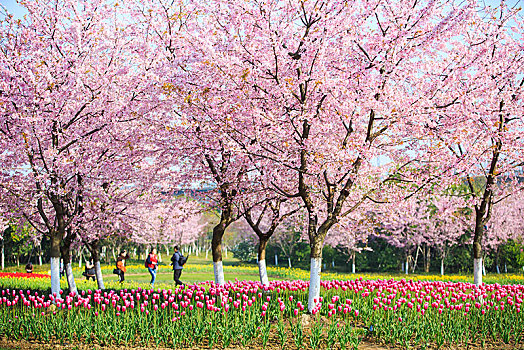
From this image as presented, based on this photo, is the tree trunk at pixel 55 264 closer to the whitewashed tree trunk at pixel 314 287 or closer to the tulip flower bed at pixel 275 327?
the tulip flower bed at pixel 275 327

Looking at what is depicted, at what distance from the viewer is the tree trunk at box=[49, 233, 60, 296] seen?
34.9 feet

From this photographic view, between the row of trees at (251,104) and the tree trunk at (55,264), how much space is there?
1.3 inches

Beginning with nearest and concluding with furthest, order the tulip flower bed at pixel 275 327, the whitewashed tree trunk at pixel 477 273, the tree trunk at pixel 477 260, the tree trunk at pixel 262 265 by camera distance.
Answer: the tulip flower bed at pixel 275 327 → the whitewashed tree trunk at pixel 477 273 → the tree trunk at pixel 477 260 → the tree trunk at pixel 262 265

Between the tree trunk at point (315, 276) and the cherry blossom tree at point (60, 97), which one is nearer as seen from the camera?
the tree trunk at point (315, 276)

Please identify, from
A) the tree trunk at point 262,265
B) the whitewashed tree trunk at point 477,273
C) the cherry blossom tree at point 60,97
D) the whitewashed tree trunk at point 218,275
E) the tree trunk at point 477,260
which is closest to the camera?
the cherry blossom tree at point 60,97

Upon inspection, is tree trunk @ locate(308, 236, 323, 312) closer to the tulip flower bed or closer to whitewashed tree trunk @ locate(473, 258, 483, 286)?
the tulip flower bed

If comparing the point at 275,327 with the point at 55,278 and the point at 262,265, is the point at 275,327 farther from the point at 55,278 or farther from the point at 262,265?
the point at 55,278

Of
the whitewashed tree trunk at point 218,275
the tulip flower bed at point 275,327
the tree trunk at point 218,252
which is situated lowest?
the tulip flower bed at point 275,327

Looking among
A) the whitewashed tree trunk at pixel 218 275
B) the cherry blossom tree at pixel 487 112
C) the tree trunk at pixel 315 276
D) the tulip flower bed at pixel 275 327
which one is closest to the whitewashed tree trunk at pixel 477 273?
the cherry blossom tree at pixel 487 112

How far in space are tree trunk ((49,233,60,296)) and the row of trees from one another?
3 centimetres

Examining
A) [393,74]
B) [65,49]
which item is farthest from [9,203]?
[393,74]

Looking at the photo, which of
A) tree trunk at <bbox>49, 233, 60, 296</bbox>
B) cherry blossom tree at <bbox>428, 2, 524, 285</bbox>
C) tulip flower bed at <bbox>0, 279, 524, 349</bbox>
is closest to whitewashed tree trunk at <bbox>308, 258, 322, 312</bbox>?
tulip flower bed at <bbox>0, 279, 524, 349</bbox>

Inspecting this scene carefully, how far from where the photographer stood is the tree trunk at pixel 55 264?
1065 cm

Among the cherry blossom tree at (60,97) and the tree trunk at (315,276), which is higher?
the cherry blossom tree at (60,97)
